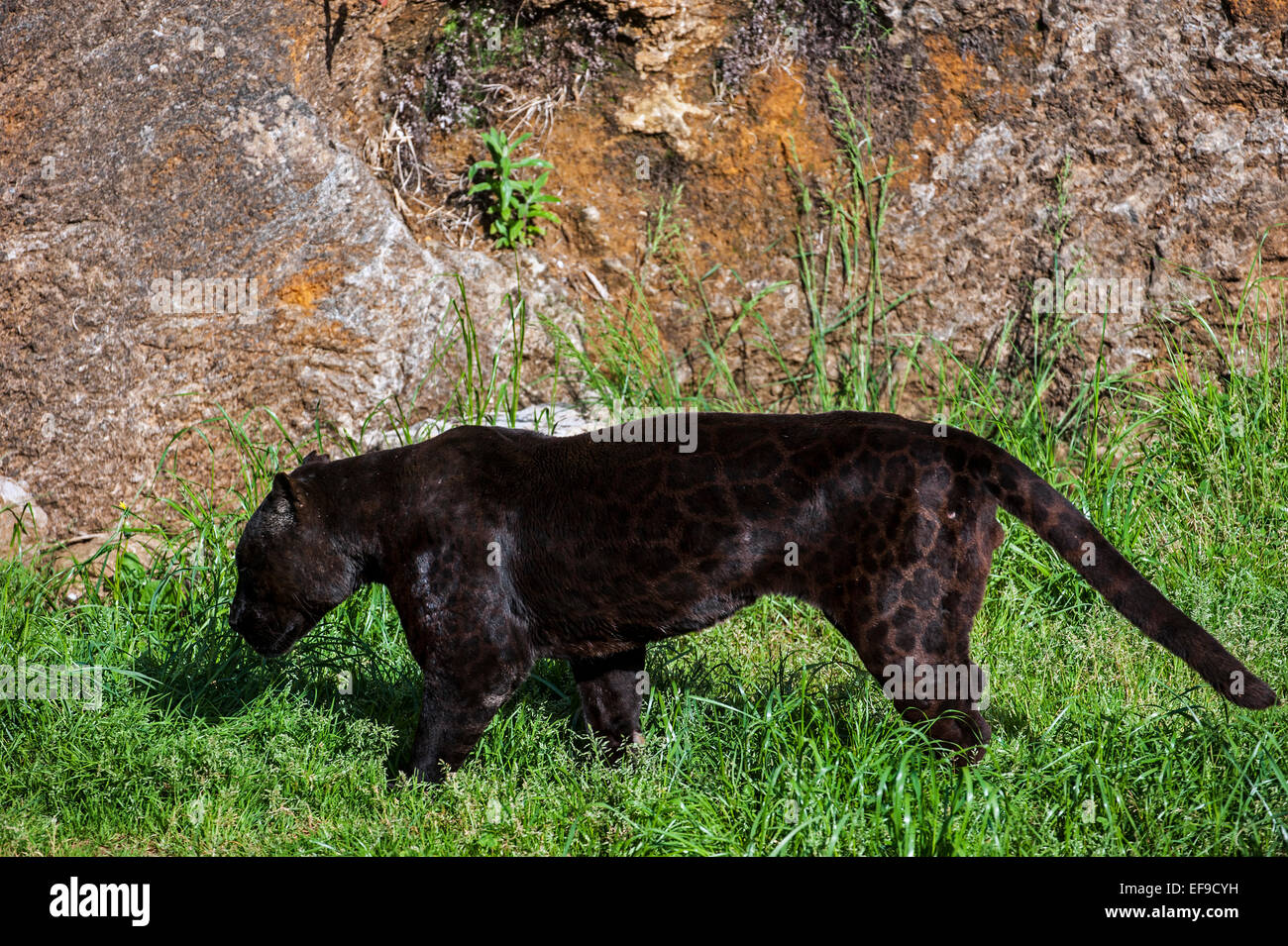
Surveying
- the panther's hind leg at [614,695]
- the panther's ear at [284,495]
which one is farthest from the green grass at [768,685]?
the panther's ear at [284,495]

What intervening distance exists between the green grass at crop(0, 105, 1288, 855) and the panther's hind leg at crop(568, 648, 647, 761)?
148 mm

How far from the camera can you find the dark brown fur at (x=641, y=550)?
3.96m

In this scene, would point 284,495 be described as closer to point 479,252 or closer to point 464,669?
point 464,669

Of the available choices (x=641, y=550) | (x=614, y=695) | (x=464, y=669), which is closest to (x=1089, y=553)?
(x=641, y=550)

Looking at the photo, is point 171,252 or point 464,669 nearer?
point 464,669

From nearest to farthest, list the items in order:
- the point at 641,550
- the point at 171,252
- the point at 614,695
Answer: the point at 641,550 → the point at 614,695 → the point at 171,252

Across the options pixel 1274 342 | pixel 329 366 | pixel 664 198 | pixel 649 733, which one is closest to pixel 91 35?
pixel 329 366

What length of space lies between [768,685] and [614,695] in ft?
2.59

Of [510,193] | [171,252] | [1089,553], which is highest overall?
[510,193]

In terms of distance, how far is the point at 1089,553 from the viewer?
3889 mm

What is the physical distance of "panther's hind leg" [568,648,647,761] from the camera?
4.78 m

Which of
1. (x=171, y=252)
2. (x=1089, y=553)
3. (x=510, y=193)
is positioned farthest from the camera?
(x=510, y=193)

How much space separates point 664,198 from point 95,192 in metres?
3.38

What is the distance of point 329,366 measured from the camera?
7.03 meters
